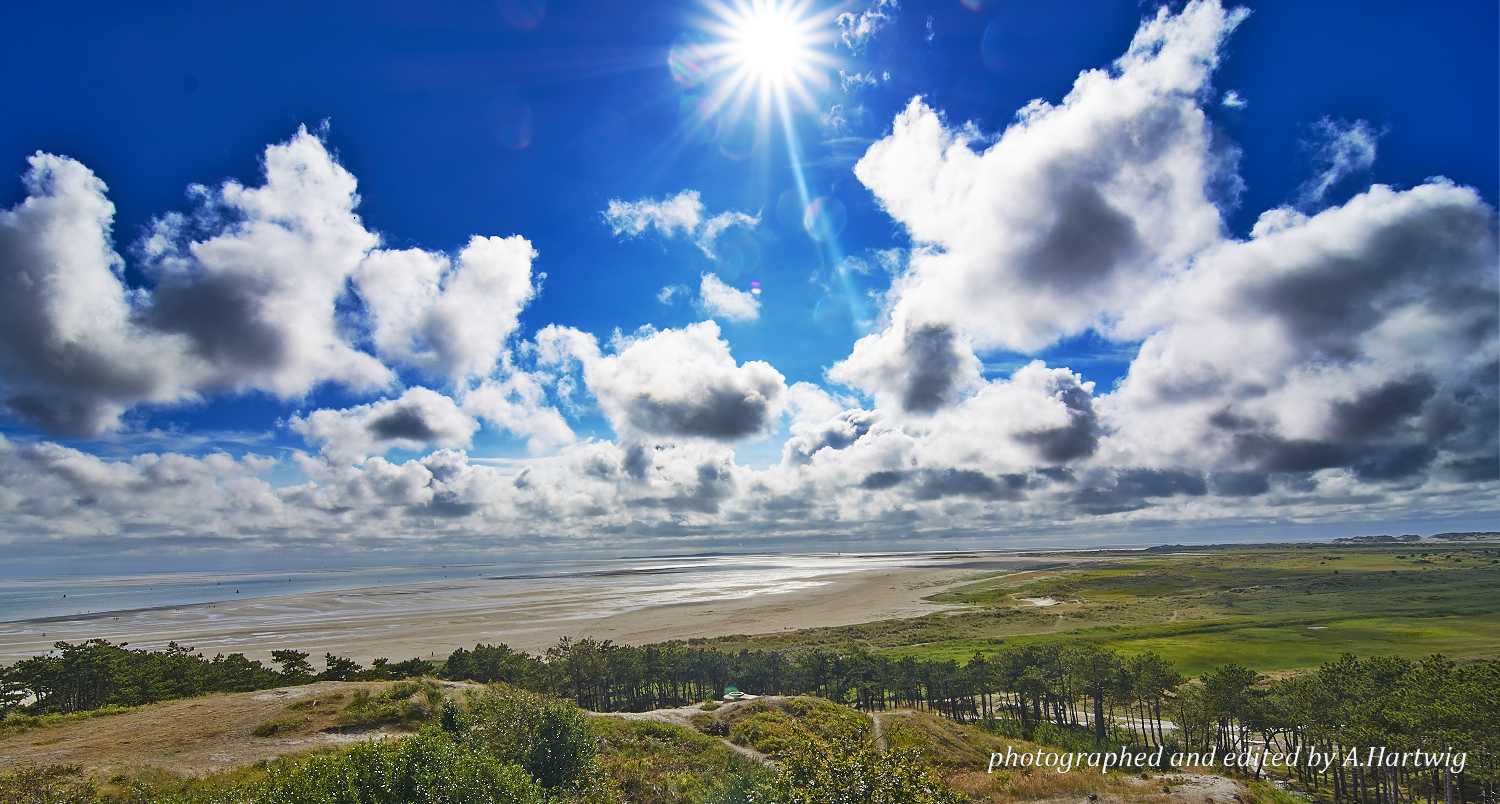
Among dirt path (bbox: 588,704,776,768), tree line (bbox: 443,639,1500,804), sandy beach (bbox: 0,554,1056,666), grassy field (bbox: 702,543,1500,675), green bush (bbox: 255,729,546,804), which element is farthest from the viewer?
sandy beach (bbox: 0,554,1056,666)

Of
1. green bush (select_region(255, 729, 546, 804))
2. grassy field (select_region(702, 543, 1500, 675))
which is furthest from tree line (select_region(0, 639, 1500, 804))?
green bush (select_region(255, 729, 546, 804))

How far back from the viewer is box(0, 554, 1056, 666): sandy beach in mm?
91938

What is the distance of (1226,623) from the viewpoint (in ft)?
375

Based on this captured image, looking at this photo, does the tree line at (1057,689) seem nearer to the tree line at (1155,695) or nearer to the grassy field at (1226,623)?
the tree line at (1155,695)

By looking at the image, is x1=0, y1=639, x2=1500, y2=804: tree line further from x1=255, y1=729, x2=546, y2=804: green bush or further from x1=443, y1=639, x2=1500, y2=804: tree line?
x1=255, y1=729, x2=546, y2=804: green bush

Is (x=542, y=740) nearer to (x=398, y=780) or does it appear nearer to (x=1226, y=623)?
(x=398, y=780)

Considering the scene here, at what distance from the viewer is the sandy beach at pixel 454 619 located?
91938mm

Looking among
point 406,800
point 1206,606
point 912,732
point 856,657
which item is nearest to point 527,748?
point 406,800

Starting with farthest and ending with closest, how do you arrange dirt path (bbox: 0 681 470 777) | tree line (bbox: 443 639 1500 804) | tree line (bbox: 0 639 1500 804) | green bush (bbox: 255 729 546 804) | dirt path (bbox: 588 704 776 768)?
dirt path (bbox: 588 704 776 768) < tree line (bbox: 0 639 1500 804) < tree line (bbox: 443 639 1500 804) < dirt path (bbox: 0 681 470 777) < green bush (bbox: 255 729 546 804)

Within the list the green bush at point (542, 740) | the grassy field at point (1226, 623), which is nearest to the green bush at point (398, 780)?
the green bush at point (542, 740)

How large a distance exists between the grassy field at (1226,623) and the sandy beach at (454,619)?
1664cm

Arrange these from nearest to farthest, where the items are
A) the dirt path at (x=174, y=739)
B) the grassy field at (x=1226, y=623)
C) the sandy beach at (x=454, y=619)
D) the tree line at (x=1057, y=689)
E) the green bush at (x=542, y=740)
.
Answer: the green bush at (x=542, y=740), the dirt path at (x=174, y=739), the tree line at (x=1057, y=689), the grassy field at (x=1226, y=623), the sandy beach at (x=454, y=619)

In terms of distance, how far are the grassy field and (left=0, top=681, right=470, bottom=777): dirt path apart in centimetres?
6752

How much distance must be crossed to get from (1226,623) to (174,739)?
153m
